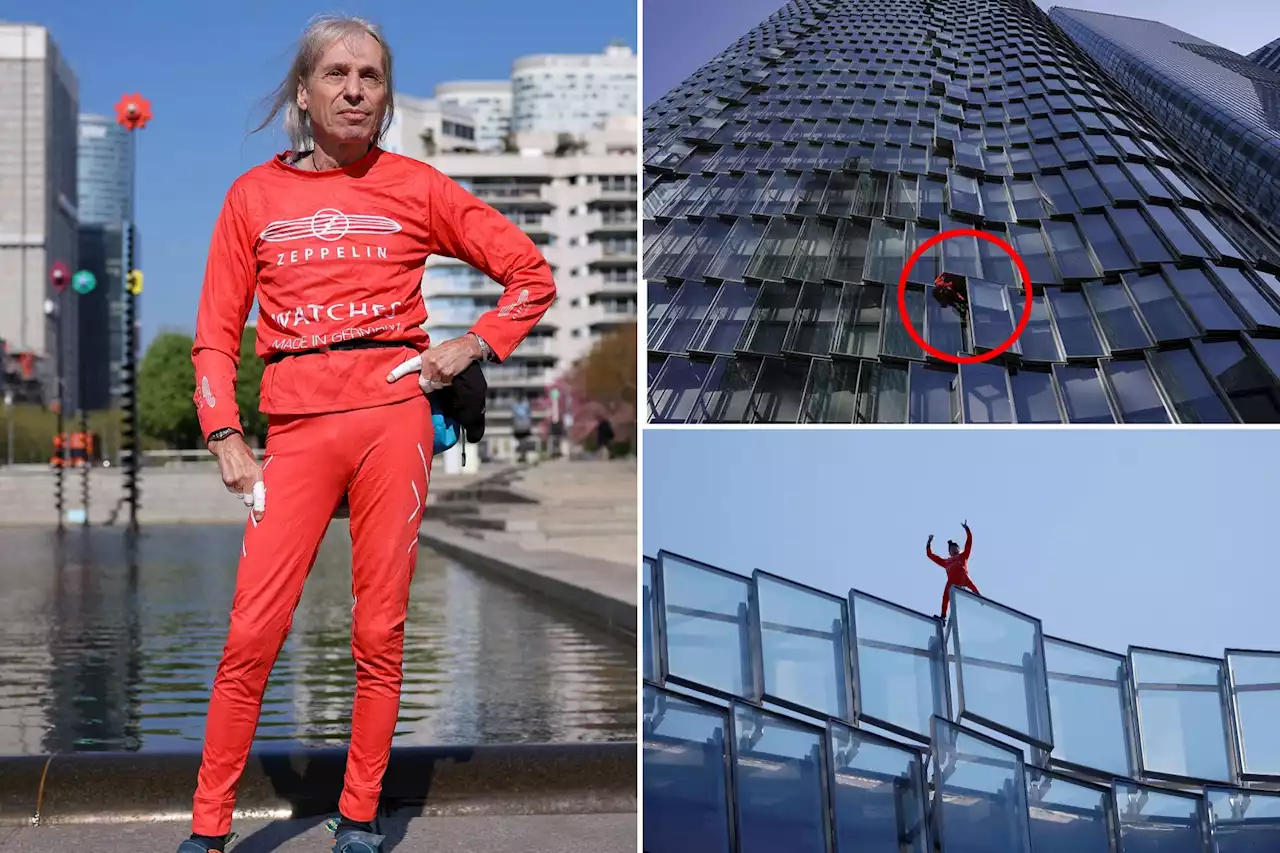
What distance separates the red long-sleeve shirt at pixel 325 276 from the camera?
122 inches

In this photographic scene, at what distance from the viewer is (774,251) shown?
2.69 metres

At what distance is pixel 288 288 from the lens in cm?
312

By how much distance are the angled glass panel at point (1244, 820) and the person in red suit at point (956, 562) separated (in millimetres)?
601

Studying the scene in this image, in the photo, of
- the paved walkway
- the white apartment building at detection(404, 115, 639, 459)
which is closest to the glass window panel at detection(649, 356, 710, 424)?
the paved walkway

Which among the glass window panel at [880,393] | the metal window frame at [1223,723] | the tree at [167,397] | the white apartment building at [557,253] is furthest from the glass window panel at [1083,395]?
the white apartment building at [557,253]

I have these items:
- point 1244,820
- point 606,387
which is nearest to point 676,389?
point 1244,820

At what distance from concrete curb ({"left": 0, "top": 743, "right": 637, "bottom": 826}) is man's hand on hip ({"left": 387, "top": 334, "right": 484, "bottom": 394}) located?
1.27 m

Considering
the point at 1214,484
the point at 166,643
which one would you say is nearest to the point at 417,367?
the point at 1214,484

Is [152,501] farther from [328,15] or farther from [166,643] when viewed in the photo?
[328,15]

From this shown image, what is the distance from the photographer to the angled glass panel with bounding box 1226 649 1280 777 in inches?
111

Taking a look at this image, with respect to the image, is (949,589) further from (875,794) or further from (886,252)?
(886,252)

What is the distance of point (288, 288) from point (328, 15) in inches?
23.4

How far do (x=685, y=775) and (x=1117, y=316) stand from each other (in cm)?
109

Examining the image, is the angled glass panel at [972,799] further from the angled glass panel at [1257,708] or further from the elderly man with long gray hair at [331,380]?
the elderly man with long gray hair at [331,380]
